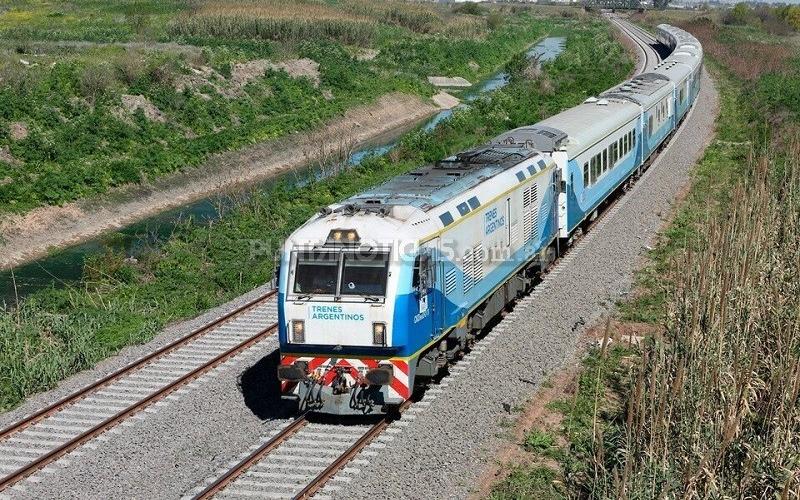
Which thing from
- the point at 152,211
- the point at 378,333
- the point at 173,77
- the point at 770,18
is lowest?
the point at 770,18

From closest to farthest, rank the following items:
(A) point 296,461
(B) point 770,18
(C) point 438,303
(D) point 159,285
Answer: (A) point 296,461 → (C) point 438,303 → (D) point 159,285 → (B) point 770,18

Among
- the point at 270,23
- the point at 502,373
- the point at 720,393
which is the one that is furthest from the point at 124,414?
the point at 270,23

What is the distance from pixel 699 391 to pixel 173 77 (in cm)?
4346

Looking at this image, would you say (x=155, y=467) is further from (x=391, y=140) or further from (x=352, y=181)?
(x=391, y=140)

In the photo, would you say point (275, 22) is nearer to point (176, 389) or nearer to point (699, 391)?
point (176, 389)

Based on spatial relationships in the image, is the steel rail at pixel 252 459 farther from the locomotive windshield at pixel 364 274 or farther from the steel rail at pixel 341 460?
the locomotive windshield at pixel 364 274

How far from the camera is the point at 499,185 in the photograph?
20.3 metres

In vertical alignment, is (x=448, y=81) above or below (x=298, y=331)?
below

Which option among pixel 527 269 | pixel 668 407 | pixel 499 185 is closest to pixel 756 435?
pixel 668 407

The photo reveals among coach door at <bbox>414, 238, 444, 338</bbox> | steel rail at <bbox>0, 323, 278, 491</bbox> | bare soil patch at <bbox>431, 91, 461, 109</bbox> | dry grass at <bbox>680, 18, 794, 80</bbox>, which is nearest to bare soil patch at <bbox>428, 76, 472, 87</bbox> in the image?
bare soil patch at <bbox>431, 91, 461, 109</bbox>

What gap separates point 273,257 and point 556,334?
1027 cm

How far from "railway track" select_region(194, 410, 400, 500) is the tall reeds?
3.79 metres

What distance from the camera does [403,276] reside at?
15648 mm

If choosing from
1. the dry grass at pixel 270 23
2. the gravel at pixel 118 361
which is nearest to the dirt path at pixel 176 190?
the gravel at pixel 118 361
